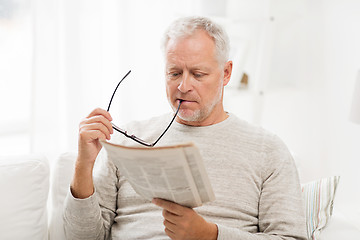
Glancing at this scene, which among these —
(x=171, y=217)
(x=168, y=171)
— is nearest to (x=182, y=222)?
(x=171, y=217)

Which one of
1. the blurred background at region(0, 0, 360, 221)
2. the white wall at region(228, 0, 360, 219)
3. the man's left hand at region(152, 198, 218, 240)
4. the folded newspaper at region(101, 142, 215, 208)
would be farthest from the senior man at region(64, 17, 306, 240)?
the white wall at region(228, 0, 360, 219)

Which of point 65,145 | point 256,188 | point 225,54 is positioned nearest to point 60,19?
point 65,145

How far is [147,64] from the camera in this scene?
7.50 ft

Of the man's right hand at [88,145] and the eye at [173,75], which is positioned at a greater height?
the eye at [173,75]

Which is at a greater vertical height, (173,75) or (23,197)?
(173,75)

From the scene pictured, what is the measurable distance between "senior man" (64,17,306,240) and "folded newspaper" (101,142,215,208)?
30 centimetres

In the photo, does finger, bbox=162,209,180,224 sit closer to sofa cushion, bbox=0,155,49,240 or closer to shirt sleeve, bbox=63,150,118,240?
shirt sleeve, bbox=63,150,118,240

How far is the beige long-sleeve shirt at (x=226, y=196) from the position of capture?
1.25m

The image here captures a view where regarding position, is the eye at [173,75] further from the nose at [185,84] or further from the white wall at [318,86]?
the white wall at [318,86]

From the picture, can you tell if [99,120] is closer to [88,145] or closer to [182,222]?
[88,145]

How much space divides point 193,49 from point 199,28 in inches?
3.2

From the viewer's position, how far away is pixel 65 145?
2.03 m

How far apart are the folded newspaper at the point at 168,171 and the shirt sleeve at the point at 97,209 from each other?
309 millimetres

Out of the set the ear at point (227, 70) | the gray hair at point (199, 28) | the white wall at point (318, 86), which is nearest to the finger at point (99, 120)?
the gray hair at point (199, 28)
